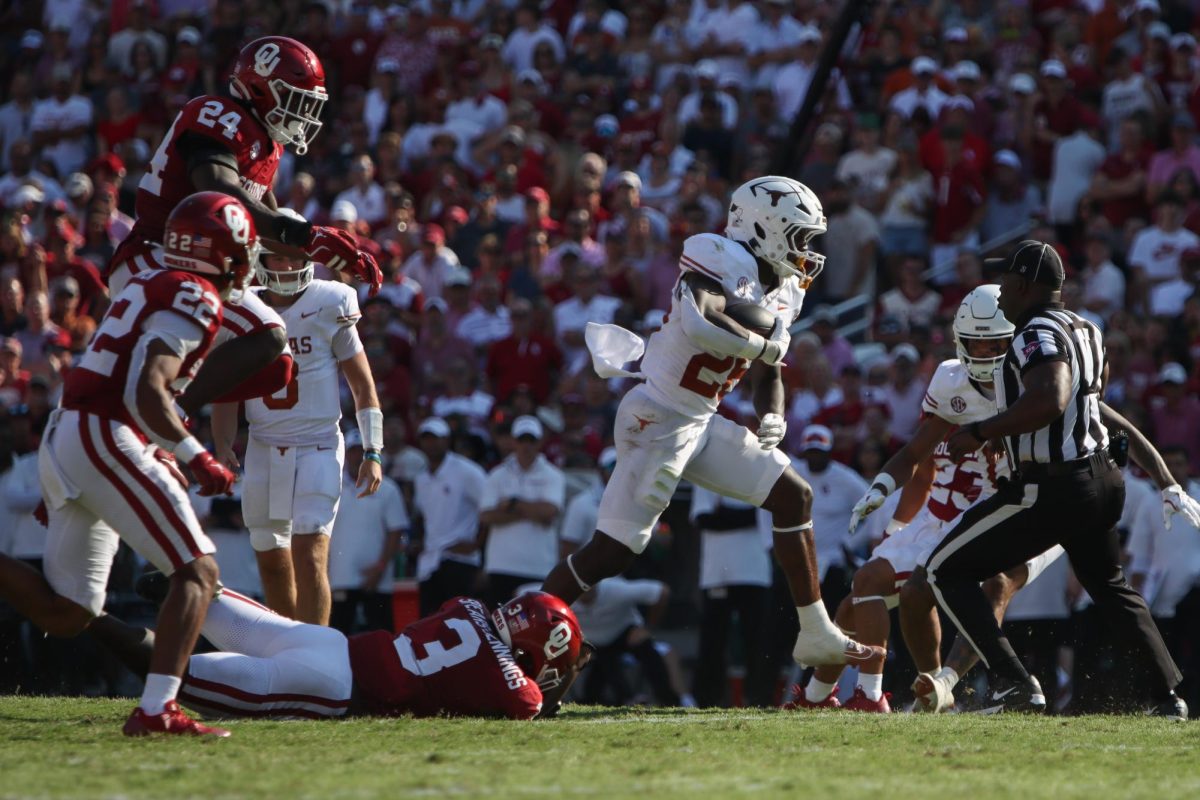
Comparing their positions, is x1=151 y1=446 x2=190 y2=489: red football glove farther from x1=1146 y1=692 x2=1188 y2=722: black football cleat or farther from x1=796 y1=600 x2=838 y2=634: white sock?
x1=1146 y1=692 x2=1188 y2=722: black football cleat

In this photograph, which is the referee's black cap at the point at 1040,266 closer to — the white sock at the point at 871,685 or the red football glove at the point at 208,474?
the white sock at the point at 871,685

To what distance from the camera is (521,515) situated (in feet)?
38.3

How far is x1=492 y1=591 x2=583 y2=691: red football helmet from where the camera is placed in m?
6.54

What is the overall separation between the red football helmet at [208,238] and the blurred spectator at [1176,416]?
7414 millimetres

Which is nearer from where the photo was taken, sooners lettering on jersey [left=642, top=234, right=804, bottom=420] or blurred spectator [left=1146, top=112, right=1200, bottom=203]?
sooners lettering on jersey [left=642, top=234, right=804, bottom=420]

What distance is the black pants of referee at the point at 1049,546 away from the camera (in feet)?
23.2

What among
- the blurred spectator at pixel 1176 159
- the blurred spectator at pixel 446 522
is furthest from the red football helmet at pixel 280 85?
the blurred spectator at pixel 1176 159

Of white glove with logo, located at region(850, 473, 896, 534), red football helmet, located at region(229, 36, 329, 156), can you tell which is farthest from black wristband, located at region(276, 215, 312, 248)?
white glove with logo, located at region(850, 473, 896, 534)

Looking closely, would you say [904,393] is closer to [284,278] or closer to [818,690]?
[818,690]

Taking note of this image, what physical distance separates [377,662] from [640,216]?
7.78 meters

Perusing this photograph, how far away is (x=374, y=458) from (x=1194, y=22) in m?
10.3

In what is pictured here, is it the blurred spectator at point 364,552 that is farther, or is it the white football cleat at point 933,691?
the blurred spectator at point 364,552

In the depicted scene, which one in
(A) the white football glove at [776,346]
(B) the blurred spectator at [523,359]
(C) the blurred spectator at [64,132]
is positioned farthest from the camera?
(C) the blurred spectator at [64,132]

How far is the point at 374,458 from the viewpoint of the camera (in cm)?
760
